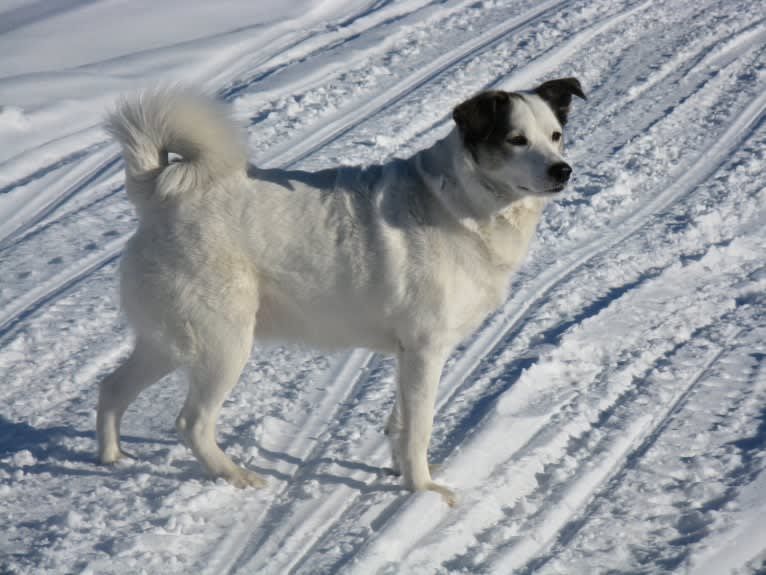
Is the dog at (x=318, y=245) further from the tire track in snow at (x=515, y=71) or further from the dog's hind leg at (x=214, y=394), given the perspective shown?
the tire track in snow at (x=515, y=71)

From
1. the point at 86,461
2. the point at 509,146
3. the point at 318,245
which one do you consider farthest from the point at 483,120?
the point at 86,461

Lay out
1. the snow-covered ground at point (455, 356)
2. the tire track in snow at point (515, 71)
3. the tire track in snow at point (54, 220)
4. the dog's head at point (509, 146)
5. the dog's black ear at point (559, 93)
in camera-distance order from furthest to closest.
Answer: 1. the tire track in snow at point (515, 71)
2. the tire track in snow at point (54, 220)
3. the dog's black ear at point (559, 93)
4. the dog's head at point (509, 146)
5. the snow-covered ground at point (455, 356)

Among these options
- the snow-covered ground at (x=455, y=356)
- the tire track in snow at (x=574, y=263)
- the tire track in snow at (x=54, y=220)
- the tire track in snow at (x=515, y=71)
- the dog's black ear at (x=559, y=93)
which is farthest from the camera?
the tire track in snow at (x=515, y=71)

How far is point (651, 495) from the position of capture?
3.79 meters

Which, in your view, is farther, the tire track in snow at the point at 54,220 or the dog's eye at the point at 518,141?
the tire track in snow at the point at 54,220

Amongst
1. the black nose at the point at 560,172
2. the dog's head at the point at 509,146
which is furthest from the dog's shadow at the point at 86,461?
the black nose at the point at 560,172

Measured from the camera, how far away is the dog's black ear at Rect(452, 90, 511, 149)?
3725mm

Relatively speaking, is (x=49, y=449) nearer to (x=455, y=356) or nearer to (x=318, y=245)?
(x=318, y=245)

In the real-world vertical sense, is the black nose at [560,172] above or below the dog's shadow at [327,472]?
above

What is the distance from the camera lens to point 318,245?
3.77 metres

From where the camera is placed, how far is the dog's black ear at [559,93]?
4.08 m

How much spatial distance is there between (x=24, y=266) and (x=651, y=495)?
12.9 ft

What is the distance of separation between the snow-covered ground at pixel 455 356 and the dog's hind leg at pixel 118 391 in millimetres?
105

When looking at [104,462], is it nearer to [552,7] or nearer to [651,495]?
[651,495]
